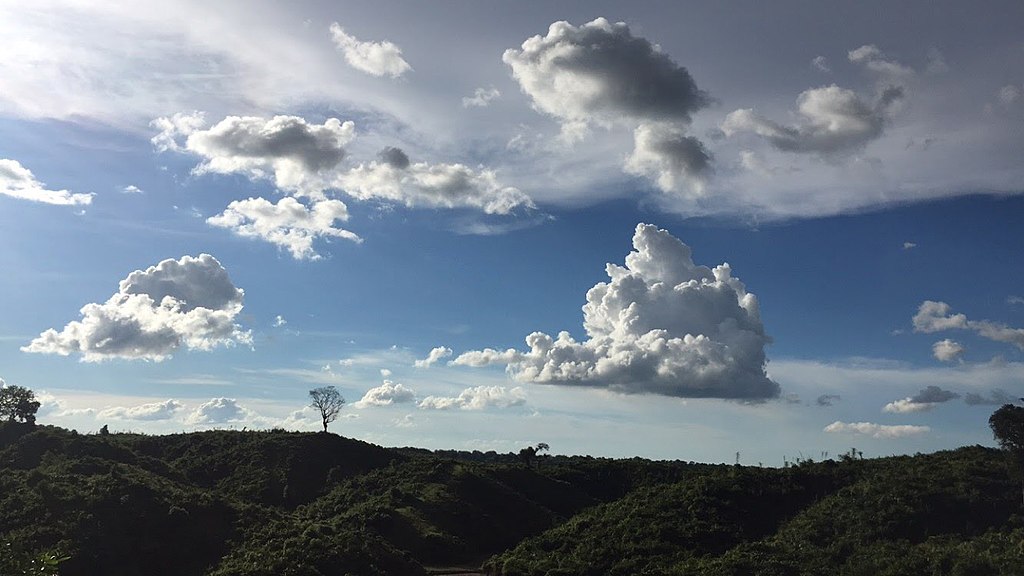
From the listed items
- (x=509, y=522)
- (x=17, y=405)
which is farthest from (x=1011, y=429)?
(x=17, y=405)

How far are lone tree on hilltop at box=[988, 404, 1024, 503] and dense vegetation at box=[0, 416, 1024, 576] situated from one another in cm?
151

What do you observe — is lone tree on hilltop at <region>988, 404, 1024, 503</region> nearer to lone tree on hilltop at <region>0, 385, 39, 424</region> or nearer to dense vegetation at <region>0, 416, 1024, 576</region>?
dense vegetation at <region>0, 416, 1024, 576</region>

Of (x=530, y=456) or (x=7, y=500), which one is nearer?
(x=7, y=500)

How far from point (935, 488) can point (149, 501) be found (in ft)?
253

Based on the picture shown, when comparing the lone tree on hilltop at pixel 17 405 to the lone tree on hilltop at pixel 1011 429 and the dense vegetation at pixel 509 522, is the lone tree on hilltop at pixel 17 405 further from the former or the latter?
the lone tree on hilltop at pixel 1011 429

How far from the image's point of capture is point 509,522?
95.6 meters

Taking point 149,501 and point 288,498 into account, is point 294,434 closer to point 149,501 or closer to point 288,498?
point 288,498

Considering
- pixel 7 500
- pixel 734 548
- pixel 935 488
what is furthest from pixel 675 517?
pixel 7 500

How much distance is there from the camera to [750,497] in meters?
80.4

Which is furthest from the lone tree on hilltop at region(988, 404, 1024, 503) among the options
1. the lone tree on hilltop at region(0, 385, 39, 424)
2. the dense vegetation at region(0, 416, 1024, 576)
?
the lone tree on hilltop at region(0, 385, 39, 424)

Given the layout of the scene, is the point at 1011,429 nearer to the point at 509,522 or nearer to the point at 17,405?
the point at 509,522

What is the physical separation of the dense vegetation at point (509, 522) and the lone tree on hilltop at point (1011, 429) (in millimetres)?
1511

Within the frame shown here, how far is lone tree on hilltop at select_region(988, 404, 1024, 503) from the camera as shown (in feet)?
237

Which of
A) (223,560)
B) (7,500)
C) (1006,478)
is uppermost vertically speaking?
(1006,478)
